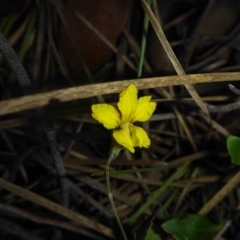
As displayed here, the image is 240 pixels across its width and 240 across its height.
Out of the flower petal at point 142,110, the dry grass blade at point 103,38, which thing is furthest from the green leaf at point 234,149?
the dry grass blade at point 103,38

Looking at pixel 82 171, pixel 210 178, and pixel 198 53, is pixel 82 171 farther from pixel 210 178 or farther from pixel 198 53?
pixel 198 53

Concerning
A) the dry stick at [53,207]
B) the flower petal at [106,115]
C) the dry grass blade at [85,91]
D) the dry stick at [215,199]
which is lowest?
the dry stick at [215,199]

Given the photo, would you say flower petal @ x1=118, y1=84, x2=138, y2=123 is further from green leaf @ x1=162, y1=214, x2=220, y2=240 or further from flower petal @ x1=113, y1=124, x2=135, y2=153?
green leaf @ x1=162, y1=214, x2=220, y2=240

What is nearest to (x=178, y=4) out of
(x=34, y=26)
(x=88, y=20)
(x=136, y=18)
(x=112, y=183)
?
(x=136, y=18)

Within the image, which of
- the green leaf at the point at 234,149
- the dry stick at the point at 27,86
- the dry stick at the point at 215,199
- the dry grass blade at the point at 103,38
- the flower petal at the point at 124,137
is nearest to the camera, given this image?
the flower petal at the point at 124,137

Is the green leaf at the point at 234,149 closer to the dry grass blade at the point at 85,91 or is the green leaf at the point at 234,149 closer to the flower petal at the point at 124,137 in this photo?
the dry grass blade at the point at 85,91

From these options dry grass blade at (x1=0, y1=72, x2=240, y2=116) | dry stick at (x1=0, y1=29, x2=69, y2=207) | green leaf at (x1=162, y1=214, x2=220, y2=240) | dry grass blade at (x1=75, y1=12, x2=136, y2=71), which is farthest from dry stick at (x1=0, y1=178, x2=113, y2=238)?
dry grass blade at (x1=75, y1=12, x2=136, y2=71)

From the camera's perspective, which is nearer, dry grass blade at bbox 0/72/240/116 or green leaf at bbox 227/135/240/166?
dry grass blade at bbox 0/72/240/116

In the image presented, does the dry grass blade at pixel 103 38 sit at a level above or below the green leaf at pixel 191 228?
above
